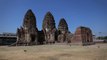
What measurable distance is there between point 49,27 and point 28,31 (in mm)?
8313

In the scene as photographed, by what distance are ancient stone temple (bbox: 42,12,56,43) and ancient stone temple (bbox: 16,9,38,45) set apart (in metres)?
4.66

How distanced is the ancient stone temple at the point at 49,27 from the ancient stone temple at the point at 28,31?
466 centimetres

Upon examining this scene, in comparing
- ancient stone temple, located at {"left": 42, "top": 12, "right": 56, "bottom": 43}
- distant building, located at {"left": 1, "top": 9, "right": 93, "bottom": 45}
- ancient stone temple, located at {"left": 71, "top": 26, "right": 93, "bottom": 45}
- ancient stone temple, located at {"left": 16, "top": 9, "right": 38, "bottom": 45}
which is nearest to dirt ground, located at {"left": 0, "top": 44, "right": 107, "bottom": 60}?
ancient stone temple, located at {"left": 71, "top": 26, "right": 93, "bottom": 45}

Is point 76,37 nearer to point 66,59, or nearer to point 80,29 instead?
point 80,29

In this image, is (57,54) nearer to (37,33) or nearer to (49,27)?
(37,33)

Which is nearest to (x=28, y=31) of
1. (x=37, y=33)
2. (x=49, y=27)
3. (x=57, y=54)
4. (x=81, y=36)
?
(x=37, y=33)

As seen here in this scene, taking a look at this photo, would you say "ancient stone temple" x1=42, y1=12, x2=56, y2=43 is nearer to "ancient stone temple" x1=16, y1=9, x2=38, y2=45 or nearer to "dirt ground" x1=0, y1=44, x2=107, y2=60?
"ancient stone temple" x1=16, y1=9, x2=38, y2=45

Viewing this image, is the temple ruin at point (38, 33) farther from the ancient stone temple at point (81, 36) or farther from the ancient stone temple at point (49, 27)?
the ancient stone temple at point (81, 36)

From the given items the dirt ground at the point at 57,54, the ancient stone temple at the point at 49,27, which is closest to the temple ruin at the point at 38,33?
the ancient stone temple at the point at 49,27

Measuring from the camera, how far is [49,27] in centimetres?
6269

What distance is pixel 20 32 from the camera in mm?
58562

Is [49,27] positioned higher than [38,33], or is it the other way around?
[49,27]

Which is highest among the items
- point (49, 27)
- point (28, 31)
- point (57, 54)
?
point (49, 27)

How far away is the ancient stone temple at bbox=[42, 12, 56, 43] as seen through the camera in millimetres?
60906
